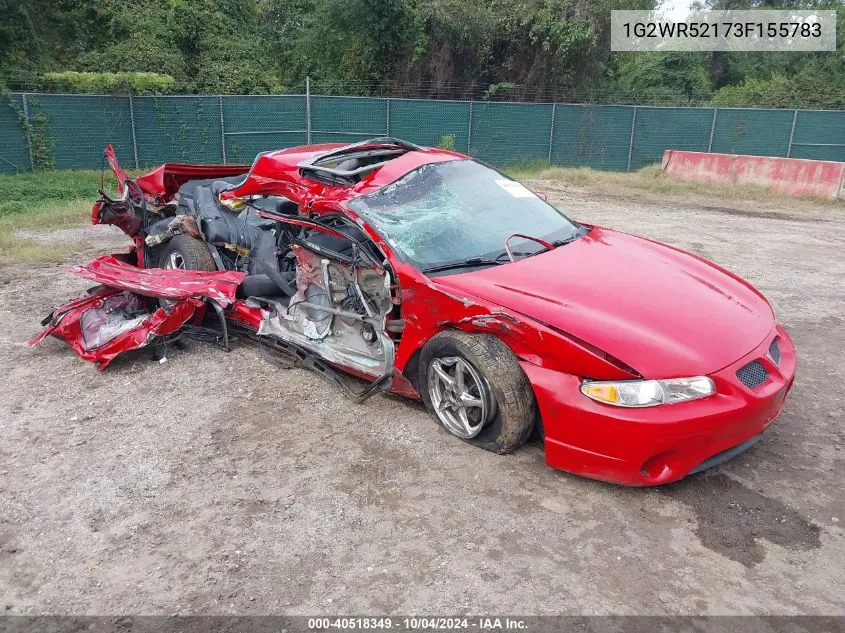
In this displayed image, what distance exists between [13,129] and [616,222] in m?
13.6

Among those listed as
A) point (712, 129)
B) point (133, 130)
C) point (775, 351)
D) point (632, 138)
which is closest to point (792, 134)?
point (712, 129)

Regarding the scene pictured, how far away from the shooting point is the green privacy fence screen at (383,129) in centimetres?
1605

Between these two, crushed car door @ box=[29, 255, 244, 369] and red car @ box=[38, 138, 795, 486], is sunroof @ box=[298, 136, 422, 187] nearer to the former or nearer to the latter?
red car @ box=[38, 138, 795, 486]

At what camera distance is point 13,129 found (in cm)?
1550

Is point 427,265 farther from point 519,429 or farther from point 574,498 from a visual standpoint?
point 574,498

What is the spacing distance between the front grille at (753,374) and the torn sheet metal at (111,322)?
386 centimetres

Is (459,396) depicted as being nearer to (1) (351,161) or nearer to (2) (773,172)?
(1) (351,161)

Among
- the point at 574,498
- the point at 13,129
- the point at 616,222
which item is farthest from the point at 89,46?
the point at 574,498

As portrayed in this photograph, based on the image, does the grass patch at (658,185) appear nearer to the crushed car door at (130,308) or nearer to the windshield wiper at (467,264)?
the windshield wiper at (467,264)

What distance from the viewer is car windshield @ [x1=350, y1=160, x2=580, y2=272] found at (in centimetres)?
416

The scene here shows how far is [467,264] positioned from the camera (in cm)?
402

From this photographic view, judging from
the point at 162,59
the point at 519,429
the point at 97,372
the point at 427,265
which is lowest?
the point at 97,372

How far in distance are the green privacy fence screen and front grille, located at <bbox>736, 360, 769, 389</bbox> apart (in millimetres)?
16206

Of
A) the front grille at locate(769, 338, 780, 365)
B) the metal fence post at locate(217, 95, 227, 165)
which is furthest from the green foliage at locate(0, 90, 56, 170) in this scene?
the front grille at locate(769, 338, 780, 365)
